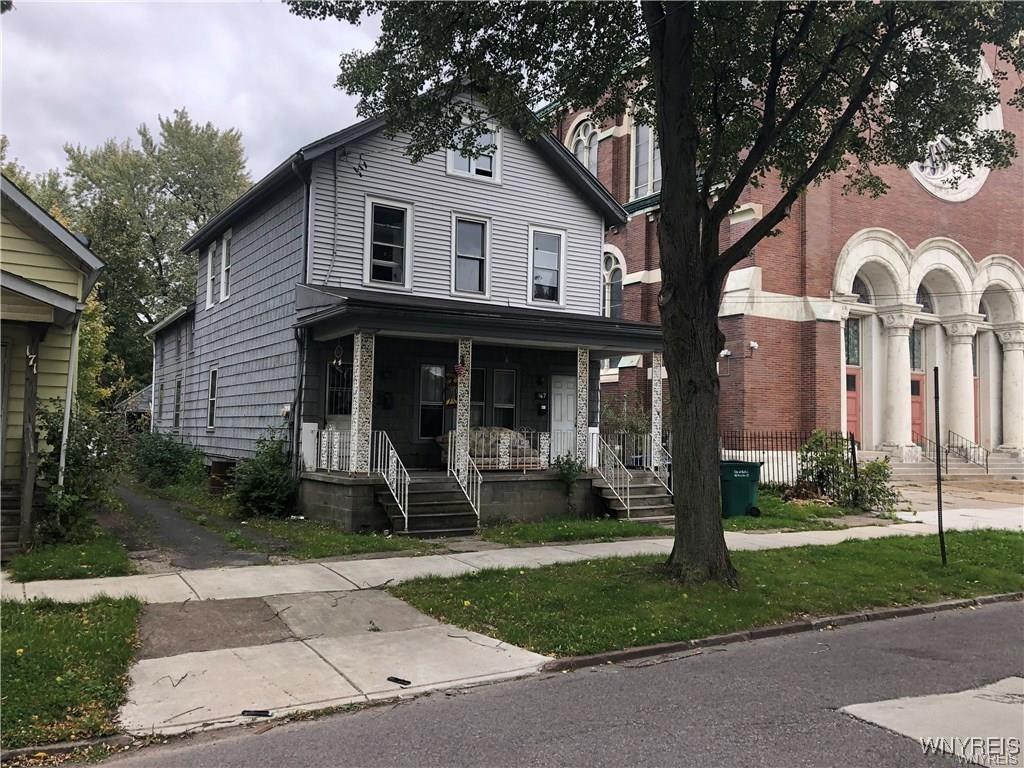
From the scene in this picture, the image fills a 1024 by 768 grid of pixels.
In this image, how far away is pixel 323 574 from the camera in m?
9.29

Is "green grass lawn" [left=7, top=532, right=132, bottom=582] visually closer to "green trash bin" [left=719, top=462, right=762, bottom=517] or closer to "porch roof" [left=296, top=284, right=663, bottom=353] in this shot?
"porch roof" [left=296, top=284, right=663, bottom=353]

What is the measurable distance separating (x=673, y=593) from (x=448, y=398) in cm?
849

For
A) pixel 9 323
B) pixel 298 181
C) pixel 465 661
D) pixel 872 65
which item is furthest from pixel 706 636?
pixel 298 181

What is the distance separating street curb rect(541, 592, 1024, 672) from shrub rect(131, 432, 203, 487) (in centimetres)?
1635

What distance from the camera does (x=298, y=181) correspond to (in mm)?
15773

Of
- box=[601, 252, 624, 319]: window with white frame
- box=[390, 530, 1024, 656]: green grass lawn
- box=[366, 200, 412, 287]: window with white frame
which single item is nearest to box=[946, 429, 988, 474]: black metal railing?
box=[601, 252, 624, 319]: window with white frame

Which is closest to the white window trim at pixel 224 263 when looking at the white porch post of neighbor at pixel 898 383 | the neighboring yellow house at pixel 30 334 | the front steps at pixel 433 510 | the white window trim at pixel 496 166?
the white window trim at pixel 496 166

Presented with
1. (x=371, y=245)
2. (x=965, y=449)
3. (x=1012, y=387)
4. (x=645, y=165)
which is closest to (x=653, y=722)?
(x=371, y=245)

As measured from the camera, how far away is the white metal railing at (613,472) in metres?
14.9

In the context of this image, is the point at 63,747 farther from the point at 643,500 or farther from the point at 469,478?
the point at 643,500

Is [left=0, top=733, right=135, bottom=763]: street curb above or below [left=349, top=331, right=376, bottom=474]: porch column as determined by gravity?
below

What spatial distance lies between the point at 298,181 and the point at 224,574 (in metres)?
9.38

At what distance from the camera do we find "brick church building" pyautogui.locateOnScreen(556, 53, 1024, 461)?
2181cm

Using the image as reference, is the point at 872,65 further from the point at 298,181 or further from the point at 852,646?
the point at 298,181
